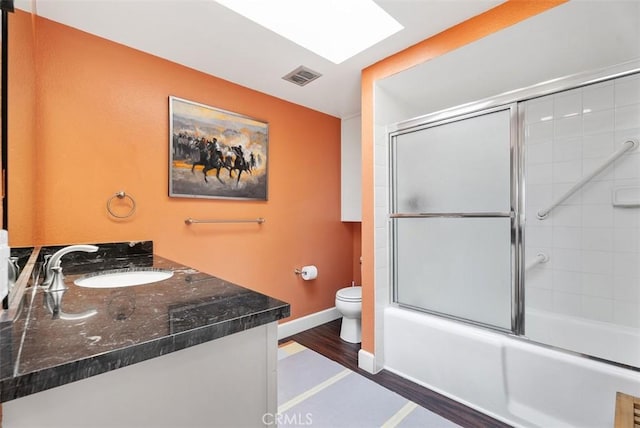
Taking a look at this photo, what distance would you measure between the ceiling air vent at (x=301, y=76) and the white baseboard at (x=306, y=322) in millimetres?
2092

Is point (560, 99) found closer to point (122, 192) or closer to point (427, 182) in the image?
point (427, 182)

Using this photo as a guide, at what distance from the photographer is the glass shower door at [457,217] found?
181 centimetres

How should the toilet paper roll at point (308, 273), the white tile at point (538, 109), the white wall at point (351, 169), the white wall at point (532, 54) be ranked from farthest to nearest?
the white wall at point (351, 169) → the toilet paper roll at point (308, 273) → the white tile at point (538, 109) → the white wall at point (532, 54)

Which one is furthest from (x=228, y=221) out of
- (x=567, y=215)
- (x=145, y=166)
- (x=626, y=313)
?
(x=626, y=313)

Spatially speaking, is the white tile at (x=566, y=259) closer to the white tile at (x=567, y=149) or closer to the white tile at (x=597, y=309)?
the white tile at (x=597, y=309)

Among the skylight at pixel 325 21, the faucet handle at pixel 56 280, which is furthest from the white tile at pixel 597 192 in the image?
the faucet handle at pixel 56 280

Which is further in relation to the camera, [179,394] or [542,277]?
[542,277]

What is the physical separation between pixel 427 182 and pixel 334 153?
4.19 feet

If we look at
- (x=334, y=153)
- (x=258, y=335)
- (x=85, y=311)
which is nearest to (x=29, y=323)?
(x=85, y=311)

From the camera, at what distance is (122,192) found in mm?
1848

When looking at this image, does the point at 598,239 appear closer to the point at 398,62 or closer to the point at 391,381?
the point at 391,381

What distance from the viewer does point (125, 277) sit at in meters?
1.41

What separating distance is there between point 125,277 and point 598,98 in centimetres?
298

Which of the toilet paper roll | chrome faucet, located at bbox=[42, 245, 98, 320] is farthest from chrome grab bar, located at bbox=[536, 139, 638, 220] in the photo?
chrome faucet, located at bbox=[42, 245, 98, 320]
